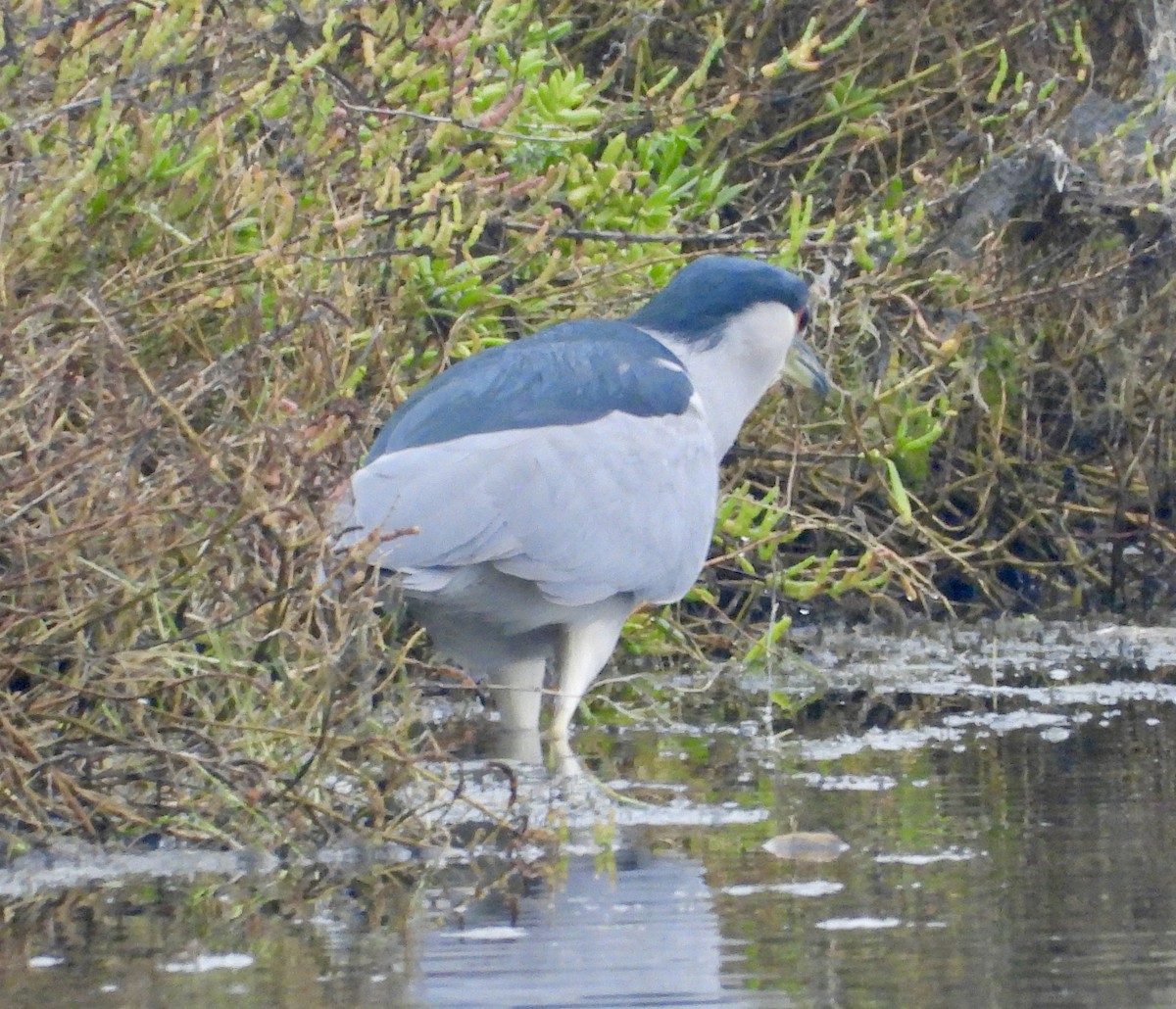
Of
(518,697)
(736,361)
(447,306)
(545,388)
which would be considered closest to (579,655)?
(518,697)

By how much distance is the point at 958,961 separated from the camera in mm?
3416

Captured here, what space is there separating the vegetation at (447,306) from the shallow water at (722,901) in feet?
0.86

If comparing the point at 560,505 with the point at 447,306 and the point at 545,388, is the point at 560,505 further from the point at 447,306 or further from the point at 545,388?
the point at 447,306

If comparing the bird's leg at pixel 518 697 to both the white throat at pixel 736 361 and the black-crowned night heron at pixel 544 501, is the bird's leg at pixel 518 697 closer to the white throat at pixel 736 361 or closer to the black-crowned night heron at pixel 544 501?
the black-crowned night heron at pixel 544 501

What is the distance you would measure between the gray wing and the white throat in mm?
303

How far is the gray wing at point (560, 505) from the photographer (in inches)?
203

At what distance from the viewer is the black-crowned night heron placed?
205 inches

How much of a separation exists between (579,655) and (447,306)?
3.74 ft

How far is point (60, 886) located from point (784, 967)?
1188mm

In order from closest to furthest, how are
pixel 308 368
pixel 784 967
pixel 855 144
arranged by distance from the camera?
1. pixel 784 967
2. pixel 308 368
3. pixel 855 144

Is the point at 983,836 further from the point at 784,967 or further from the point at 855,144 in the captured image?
the point at 855,144

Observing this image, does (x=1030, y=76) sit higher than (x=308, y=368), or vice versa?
(x=1030, y=76)

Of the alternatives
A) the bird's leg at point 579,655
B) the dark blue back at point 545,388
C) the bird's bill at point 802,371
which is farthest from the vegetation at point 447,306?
the bird's leg at point 579,655

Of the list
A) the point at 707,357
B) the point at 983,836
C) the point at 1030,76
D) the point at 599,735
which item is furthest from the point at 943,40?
the point at 983,836
